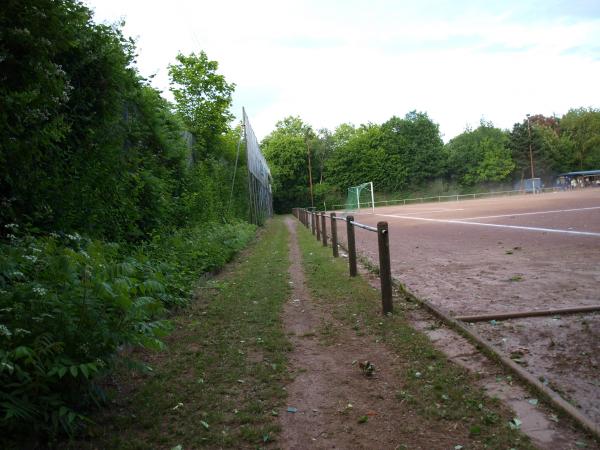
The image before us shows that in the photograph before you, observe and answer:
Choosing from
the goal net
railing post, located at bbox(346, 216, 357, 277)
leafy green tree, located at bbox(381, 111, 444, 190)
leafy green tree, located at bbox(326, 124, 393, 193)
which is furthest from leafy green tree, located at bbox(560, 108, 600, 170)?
railing post, located at bbox(346, 216, 357, 277)

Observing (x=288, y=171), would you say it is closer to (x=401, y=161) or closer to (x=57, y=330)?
(x=401, y=161)

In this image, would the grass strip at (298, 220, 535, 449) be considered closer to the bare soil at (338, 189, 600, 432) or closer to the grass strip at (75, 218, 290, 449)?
the bare soil at (338, 189, 600, 432)

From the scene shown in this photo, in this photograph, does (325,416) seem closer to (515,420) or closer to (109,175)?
(515,420)

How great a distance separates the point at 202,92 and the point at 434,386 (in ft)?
80.2

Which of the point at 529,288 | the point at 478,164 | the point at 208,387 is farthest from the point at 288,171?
the point at 208,387

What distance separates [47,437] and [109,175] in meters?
3.16

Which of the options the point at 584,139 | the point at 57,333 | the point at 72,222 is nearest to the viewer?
the point at 57,333

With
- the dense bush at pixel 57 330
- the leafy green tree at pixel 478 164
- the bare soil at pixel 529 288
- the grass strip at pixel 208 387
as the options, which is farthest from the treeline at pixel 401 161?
the dense bush at pixel 57 330

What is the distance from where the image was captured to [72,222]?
438cm

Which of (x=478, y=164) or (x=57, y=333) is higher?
(x=478, y=164)

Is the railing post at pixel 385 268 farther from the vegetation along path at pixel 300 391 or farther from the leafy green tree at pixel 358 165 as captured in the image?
the leafy green tree at pixel 358 165

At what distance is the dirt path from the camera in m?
2.32

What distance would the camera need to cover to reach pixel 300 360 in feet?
11.7

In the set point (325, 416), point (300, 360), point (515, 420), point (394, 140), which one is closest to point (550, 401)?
point (515, 420)
